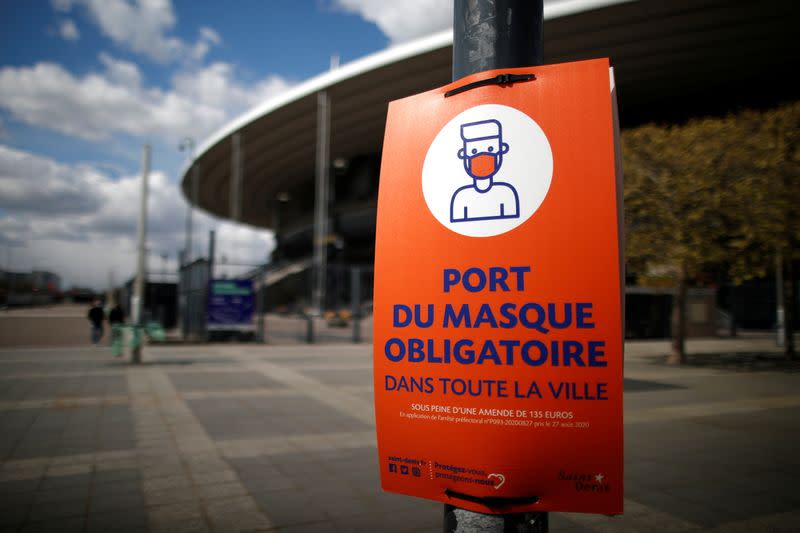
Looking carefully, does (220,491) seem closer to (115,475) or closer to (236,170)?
(115,475)

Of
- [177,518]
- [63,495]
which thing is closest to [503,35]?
[177,518]

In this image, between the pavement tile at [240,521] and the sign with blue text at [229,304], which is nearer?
the pavement tile at [240,521]

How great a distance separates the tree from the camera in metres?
13.6

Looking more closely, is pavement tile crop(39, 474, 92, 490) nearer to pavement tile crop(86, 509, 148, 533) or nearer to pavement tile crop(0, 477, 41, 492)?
pavement tile crop(0, 477, 41, 492)

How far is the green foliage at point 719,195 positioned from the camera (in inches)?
535

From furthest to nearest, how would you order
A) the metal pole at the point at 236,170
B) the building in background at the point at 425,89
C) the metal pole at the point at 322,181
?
the metal pole at the point at 236,170 → the metal pole at the point at 322,181 → the building in background at the point at 425,89

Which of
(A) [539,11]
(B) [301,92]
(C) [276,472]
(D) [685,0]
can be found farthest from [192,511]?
(B) [301,92]

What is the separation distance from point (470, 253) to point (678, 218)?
14.6 meters

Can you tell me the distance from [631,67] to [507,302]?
37.6 meters

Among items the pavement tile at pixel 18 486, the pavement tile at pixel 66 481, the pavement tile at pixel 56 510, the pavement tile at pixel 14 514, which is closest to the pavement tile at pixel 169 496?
the pavement tile at pixel 56 510

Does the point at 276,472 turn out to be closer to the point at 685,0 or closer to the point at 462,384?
the point at 462,384

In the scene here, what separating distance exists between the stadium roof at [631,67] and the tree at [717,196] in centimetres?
1773

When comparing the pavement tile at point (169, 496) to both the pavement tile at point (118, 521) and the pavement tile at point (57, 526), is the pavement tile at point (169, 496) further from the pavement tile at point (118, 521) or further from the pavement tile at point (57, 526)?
the pavement tile at point (57, 526)

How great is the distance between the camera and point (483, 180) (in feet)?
5.85
